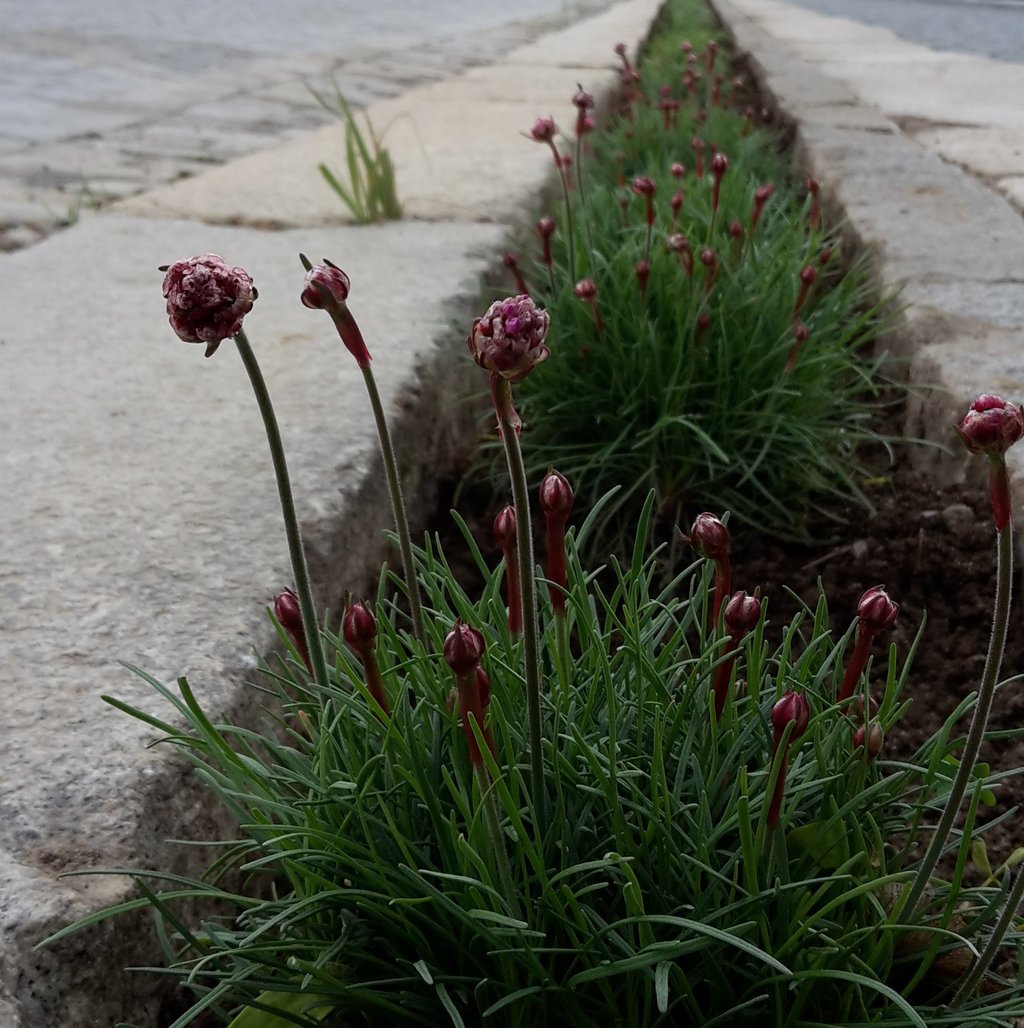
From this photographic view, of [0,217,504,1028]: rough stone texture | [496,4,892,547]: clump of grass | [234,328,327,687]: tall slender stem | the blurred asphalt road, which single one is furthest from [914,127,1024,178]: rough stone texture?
the blurred asphalt road

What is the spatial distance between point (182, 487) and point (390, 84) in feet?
A: 16.3

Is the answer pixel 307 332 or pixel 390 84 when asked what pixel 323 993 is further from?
pixel 390 84

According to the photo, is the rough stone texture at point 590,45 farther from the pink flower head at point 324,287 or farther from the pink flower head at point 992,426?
the pink flower head at point 992,426

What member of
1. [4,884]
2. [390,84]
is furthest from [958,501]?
[390,84]

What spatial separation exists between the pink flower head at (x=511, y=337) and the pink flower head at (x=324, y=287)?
0.53 feet

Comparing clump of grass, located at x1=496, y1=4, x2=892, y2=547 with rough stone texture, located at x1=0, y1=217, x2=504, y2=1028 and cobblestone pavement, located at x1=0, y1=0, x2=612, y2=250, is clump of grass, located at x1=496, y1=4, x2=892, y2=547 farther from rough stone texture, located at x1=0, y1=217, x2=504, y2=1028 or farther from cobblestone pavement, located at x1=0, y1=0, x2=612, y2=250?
cobblestone pavement, located at x1=0, y1=0, x2=612, y2=250

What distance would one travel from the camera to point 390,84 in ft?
19.6

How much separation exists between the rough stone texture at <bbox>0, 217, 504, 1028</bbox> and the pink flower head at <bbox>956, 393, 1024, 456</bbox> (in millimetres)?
769

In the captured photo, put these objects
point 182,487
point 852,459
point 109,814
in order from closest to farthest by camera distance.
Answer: point 109,814
point 182,487
point 852,459

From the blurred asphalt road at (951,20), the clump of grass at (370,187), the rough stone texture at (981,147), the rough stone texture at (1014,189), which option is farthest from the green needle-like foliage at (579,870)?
the blurred asphalt road at (951,20)

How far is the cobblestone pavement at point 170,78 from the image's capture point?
3719mm

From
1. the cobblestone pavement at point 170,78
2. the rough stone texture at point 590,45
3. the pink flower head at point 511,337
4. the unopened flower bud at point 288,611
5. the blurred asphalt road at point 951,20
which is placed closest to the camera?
the pink flower head at point 511,337

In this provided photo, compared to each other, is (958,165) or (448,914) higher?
(958,165)

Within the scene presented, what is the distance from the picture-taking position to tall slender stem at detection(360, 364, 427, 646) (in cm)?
86
